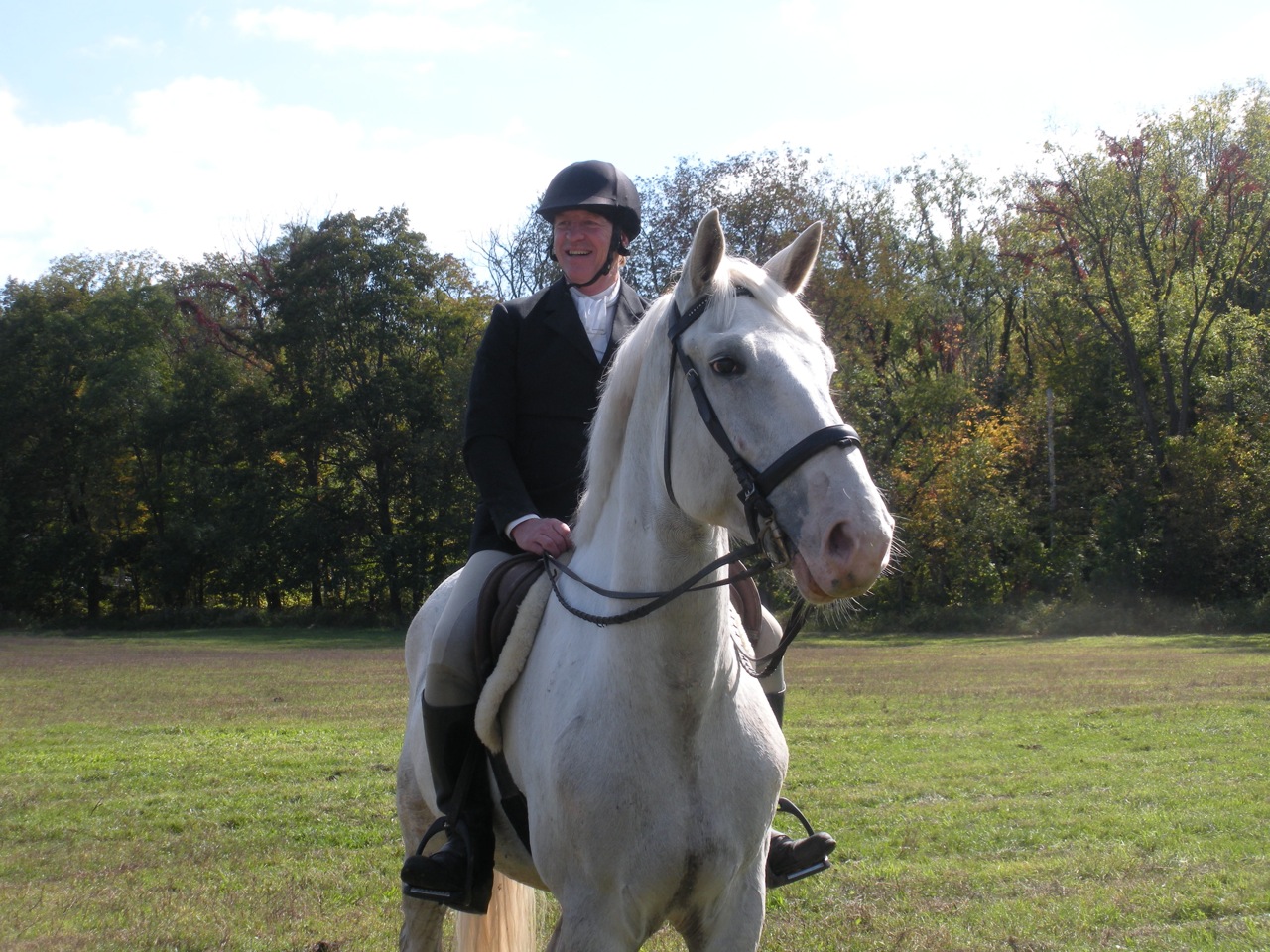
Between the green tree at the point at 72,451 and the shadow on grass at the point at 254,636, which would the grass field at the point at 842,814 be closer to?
the shadow on grass at the point at 254,636

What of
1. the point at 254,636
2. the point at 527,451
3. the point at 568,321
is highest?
the point at 568,321

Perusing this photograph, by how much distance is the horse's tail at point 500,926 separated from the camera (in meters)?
5.27

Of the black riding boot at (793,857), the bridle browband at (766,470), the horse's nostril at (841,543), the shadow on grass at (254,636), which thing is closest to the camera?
the horse's nostril at (841,543)

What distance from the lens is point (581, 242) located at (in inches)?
186

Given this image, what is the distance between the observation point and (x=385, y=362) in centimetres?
4597

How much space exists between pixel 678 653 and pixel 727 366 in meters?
0.91

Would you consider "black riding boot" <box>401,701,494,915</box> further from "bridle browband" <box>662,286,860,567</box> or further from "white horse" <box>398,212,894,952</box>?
"bridle browband" <box>662,286,860,567</box>

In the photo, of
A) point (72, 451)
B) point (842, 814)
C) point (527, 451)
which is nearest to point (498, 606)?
point (527, 451)

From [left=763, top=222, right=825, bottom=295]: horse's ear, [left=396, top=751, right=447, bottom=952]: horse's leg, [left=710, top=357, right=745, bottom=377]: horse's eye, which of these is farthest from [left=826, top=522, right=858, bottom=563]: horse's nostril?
[left=396, top=751, right=447, bottom=952]: horse's leg

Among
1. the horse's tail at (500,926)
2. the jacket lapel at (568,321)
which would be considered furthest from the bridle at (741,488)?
the horse's tail at (500,926)

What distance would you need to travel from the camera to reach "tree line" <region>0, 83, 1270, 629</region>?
41.0 metres

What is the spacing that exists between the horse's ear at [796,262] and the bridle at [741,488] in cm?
30

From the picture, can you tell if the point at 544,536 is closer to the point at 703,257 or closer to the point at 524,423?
the point at 524,423

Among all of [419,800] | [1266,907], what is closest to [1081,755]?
[1266,907]
